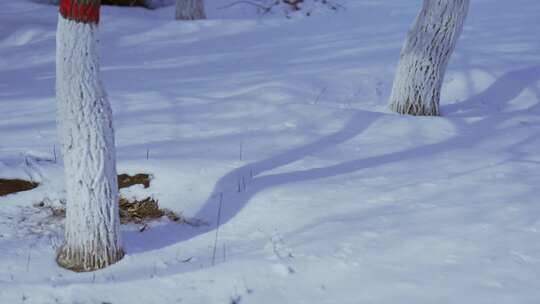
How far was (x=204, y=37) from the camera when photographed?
13.0 m

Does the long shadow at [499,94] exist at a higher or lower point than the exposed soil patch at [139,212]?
higher

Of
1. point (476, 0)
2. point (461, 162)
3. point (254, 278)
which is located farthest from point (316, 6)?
point (254, 278)

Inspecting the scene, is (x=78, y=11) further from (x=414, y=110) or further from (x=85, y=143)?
(x=414, y=110)

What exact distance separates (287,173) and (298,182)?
0.24m

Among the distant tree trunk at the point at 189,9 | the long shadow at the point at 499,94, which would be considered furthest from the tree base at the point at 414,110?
the distant tree trunk at the point at 189,9

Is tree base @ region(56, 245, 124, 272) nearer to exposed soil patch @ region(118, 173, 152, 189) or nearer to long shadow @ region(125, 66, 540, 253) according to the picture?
long shadow @ region(125, 66, 540, 253)

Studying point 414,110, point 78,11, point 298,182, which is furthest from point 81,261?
point 414,110

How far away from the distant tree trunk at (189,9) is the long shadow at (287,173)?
26.1 ft

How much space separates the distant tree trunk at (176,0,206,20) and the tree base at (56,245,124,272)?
10.9 m

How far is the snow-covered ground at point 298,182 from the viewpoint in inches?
143

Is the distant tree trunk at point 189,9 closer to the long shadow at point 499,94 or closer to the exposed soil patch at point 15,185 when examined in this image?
the long shadow at point 499,94

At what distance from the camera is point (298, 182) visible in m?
5.18

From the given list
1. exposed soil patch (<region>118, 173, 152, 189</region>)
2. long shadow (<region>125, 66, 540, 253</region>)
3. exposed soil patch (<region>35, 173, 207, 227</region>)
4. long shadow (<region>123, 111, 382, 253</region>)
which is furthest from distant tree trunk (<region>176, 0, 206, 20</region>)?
exposed soil patch (<region>35, 173, 207, 227</region>)

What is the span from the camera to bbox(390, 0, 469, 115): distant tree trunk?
7.24 metres
